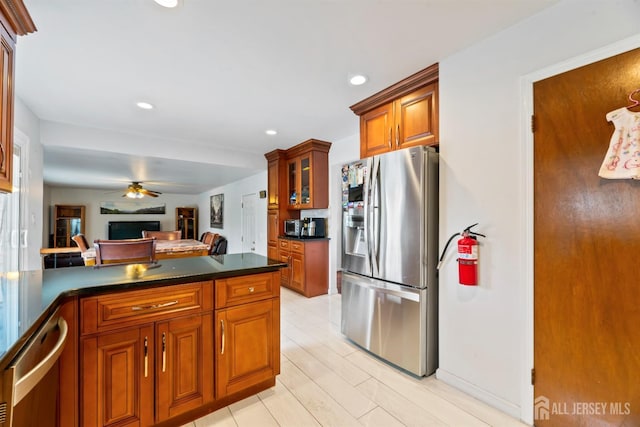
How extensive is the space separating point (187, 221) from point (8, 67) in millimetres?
9453

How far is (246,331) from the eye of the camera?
1.75 metres

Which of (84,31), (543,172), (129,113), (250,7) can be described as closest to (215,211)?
(129,113)

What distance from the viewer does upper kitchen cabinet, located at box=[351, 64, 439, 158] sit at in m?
2.15

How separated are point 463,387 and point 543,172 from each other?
152cm

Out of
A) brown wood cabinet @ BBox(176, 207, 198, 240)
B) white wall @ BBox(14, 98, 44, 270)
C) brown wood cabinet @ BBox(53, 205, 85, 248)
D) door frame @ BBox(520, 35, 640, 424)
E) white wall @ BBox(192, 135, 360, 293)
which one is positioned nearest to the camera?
door frame @ BBox(520, 35, 640, 424)

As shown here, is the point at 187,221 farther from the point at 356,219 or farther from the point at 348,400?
the point at 348,400

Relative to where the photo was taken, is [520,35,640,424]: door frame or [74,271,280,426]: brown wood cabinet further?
[520,35,640,424]: door frame

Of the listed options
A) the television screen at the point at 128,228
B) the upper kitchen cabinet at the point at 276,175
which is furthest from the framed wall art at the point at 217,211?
the upper kitchen cabinet at the point at 276,175

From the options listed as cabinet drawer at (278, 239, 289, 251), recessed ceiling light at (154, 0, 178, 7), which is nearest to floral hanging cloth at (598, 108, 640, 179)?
recessed ceiling light at (154, 0, 178, 7)

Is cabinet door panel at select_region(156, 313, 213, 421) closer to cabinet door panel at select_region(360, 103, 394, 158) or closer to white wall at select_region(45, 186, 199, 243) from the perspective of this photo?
cabinet door panel at select_region(360, 103, 394, 158)

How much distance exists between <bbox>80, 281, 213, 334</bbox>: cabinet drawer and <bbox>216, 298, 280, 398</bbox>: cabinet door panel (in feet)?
0.57

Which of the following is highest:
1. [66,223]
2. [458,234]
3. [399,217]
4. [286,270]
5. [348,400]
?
[399,217]

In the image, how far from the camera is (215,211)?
27.9 feet

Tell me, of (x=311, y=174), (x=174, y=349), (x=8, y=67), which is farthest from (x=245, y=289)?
(x=311, y=174)
